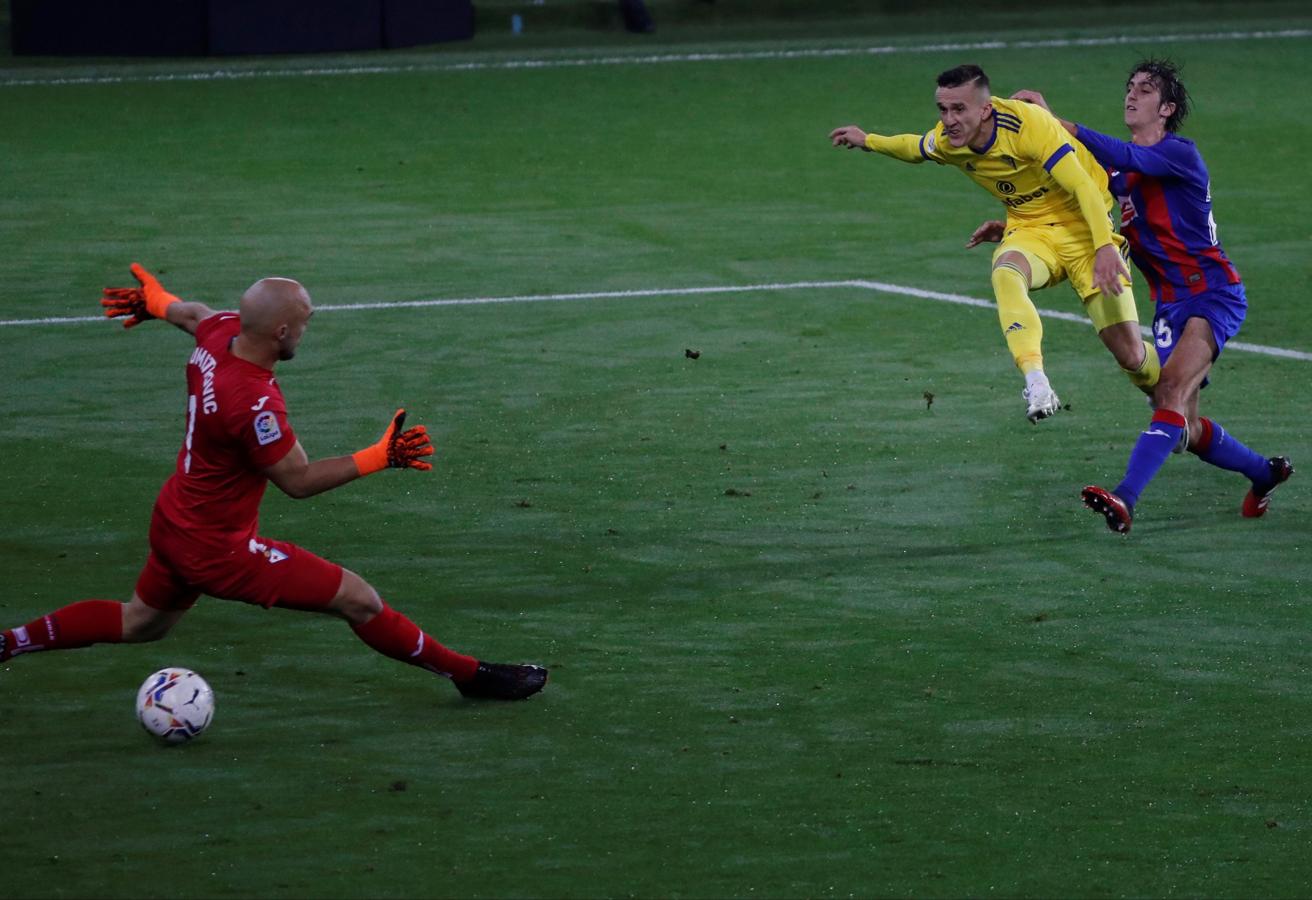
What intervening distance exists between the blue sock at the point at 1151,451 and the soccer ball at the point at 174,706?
4247mm

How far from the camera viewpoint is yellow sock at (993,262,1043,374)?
34.8 ft

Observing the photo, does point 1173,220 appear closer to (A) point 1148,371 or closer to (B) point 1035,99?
(A) point 1148,371

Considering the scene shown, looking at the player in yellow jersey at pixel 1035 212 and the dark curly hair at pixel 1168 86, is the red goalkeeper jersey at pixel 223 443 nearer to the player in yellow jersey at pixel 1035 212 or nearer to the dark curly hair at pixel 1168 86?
the player in yellow jersey at pixel 1035 212

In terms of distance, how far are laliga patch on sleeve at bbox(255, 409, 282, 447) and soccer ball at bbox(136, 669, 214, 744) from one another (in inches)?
37.7

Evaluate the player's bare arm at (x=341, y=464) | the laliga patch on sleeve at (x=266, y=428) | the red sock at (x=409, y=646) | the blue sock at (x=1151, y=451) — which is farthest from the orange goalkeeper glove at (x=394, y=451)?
the blue sock at (x=1151, y=451)

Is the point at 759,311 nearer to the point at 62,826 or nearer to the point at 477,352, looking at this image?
the point at 477,352

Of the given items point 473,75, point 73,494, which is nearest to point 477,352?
point 73,494

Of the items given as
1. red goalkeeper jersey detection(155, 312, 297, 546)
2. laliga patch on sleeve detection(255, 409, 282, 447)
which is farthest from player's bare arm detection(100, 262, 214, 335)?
laliga patch on sleeve detection(255, 409, 282, 447)

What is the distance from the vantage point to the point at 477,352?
48.3ft

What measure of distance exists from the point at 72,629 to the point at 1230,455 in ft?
18.3

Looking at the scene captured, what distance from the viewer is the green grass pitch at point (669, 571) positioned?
6848 millimetres

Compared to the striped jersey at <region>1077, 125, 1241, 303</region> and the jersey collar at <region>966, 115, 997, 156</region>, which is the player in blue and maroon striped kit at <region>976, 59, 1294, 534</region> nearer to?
the striped jersey at <region>1077, 125, 1241, 303</region>

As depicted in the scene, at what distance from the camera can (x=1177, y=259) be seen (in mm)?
10609

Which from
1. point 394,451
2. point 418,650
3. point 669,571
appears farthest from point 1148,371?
point 394,451
